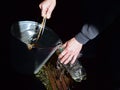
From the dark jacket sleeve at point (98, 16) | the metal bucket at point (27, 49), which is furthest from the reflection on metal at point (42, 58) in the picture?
the dark jacket sleeve at point (98, 16)

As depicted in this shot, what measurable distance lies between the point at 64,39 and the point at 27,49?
0.68 m

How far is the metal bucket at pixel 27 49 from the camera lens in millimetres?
1981

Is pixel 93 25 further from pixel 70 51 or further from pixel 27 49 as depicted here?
pixel 27 49

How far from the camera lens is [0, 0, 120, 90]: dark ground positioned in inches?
86.6

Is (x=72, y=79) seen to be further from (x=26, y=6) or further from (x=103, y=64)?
(x=26, y=6)

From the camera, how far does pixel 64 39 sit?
103 inches

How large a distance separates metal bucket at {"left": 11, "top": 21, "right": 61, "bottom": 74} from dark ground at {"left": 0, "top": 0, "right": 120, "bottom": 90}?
95 millimetres

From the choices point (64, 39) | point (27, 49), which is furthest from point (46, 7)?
point (64, 39)

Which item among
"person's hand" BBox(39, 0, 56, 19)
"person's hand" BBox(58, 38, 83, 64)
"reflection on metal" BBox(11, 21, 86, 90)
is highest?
"person's hand" BBox(39, 0, 56, 19)

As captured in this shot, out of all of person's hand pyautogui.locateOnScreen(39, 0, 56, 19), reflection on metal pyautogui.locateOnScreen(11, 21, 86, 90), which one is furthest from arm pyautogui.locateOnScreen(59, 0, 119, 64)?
person's hand pyautogui.locateOnScreen(39, 0, 56, 19)

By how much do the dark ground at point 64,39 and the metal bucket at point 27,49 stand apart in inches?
3.7

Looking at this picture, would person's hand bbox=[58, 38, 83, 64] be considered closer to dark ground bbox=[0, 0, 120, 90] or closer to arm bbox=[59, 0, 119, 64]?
arm bbox=[59, 0, 119, 64]

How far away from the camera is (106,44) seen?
2.36 meters

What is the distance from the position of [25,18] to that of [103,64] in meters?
0.73
